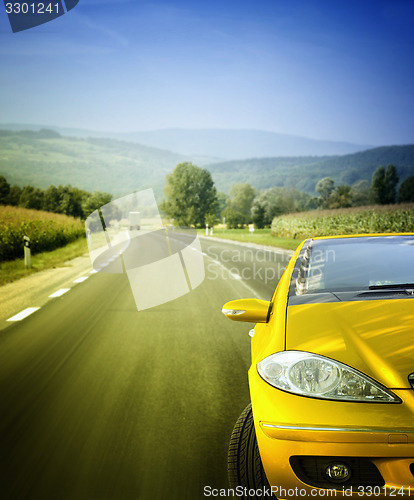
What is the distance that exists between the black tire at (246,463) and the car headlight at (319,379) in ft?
1.56

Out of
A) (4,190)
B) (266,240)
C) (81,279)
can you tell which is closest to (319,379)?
(81,279)

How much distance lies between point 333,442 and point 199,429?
1549 millimetres

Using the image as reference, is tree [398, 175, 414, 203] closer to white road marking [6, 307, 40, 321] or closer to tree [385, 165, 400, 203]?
tree [385, 165, 400, 203]

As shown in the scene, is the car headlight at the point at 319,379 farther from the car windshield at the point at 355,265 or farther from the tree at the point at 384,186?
the tree at the point at 384,186

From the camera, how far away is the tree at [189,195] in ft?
326

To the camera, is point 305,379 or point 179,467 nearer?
point 305,379

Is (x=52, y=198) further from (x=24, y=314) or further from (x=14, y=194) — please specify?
A: (x=24, y=314)

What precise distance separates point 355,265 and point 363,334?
1.26 meters

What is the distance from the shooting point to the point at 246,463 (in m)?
2.25

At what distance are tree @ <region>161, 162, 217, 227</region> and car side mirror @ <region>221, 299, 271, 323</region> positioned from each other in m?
95.8

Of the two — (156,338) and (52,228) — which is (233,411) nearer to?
(156,338)

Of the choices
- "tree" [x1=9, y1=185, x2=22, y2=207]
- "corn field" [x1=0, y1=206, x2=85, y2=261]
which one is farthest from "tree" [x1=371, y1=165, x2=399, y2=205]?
"corn field" [x1=0, y1=206, x2=85, y2=261]

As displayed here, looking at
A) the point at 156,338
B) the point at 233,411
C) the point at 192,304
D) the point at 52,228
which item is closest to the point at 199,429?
the point at 233,411

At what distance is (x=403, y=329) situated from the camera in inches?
79.8
